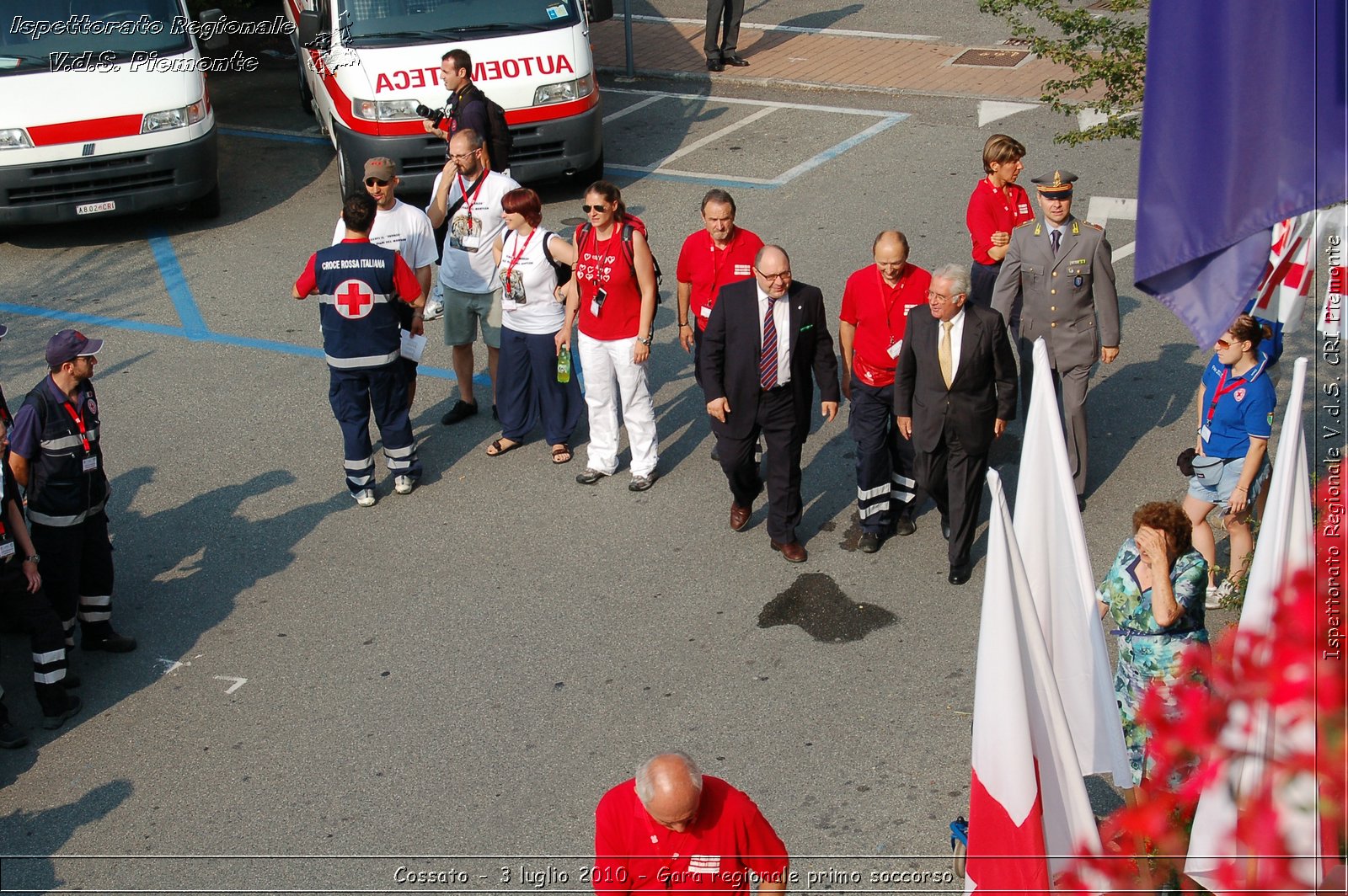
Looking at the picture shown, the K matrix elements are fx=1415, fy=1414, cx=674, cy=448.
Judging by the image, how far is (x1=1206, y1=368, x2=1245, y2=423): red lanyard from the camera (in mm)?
6648

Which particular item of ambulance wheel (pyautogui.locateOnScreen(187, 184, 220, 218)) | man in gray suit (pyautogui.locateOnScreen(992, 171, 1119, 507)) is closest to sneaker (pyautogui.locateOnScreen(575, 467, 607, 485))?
man in gray suit (pyautogui.locateOnScreen(992, 171, 1119, 507))

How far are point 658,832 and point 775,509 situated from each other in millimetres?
3571

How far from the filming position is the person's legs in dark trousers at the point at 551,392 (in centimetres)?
860

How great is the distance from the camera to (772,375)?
290 inches

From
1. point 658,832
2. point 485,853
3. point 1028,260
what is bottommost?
point 485,853

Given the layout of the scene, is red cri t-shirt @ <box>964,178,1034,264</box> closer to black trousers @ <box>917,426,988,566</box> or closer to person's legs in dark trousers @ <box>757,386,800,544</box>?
black trousers @ <box>917,426,988,566</box>

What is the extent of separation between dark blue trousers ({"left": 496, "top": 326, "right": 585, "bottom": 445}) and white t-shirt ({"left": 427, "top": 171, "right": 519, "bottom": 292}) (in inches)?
19.6

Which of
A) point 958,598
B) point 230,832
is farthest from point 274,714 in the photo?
point 958,598

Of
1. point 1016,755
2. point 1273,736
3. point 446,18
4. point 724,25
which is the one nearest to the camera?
point 1273,736

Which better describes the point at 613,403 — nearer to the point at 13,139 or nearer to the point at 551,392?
the point at 551,392

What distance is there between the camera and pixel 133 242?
1284cm

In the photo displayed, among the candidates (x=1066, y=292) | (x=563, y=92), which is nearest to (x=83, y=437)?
(x=1066, y=292)

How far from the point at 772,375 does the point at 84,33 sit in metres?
8.19

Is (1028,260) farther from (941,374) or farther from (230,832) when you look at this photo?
(230,832)
